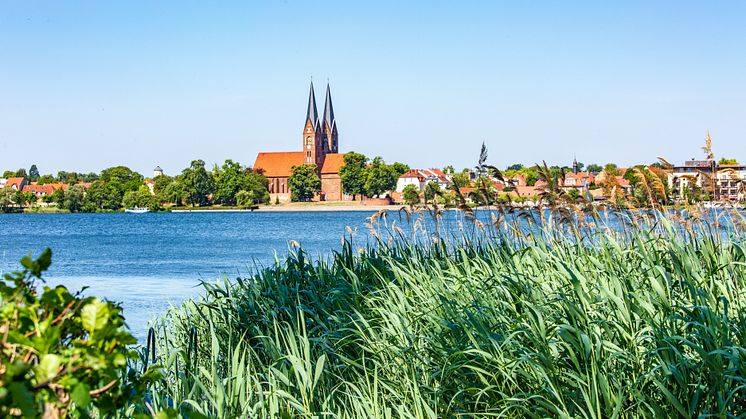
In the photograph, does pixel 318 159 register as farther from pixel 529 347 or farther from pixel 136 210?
pixel 529 347

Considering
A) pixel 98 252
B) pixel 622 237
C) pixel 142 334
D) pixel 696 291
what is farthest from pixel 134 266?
pixel 696 291

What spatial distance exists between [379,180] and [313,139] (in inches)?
761

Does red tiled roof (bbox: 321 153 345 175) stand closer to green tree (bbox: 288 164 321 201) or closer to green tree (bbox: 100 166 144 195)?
green tree (bbox: 288 164 321 201)

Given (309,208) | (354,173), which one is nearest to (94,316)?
(354,173)

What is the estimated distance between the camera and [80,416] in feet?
5.81

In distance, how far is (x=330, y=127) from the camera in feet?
413

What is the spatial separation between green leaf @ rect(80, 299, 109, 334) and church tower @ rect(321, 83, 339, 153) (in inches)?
4625

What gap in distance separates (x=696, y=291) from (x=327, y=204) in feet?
364

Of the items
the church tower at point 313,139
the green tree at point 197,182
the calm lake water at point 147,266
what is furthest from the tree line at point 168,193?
the calm lake water at point 147,266

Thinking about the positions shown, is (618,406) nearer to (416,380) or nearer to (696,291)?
(696,291)

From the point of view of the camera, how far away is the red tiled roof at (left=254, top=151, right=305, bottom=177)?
131 metres

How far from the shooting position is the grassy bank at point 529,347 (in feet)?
11.9

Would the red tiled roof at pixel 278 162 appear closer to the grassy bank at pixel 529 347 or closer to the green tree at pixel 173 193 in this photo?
the green tree at pixel 173 193

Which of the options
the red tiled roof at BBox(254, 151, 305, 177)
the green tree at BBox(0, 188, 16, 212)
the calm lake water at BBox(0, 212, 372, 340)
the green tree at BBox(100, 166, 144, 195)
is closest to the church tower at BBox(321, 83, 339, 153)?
Result: the red tiled roof at BBox(254, 151, 305, 177)
